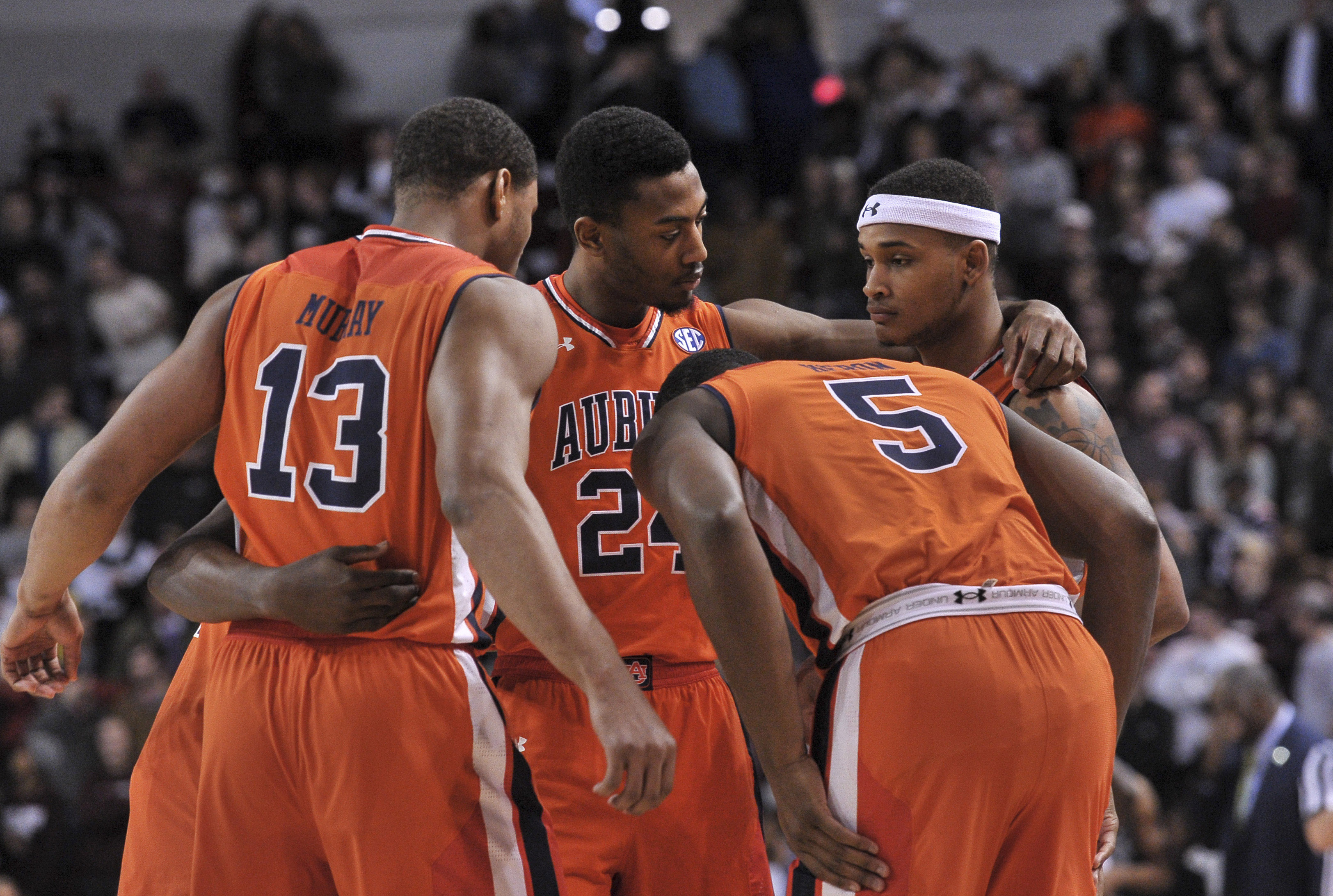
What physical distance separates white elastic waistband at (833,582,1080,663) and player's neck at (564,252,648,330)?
5.10ft

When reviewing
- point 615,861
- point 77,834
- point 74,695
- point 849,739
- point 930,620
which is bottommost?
point 77,834

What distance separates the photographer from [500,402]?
335cm

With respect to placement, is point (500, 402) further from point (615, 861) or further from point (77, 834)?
point (77, 834)

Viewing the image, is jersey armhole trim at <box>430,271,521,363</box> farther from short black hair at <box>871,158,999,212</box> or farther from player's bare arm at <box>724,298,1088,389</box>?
short black hair at <box>871,158,999,212</box>

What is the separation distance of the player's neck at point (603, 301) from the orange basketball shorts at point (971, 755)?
1.60 meters

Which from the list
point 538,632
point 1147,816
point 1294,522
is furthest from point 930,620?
point 1294,522

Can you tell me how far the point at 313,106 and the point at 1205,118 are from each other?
9.48m

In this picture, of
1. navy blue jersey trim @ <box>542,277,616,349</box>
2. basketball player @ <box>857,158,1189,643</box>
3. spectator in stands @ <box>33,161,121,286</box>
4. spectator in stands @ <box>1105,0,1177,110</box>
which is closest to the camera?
basketball player @ <box>857,158,1189,643</box>

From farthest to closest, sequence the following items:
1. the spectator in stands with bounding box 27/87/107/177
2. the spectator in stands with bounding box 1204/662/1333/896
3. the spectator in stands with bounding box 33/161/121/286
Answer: the spectator in stands with bounding box 27/87/107/177, the spectator in stands with bounding box 33/161/121/286, the spectator in stands with bounding box 1204/662/1333/896

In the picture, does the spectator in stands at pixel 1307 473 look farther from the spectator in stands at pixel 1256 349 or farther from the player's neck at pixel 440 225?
the player's neck at pixel 440 225

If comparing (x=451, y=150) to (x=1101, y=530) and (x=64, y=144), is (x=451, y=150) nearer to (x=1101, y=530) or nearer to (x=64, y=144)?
(x=1101, y=530)

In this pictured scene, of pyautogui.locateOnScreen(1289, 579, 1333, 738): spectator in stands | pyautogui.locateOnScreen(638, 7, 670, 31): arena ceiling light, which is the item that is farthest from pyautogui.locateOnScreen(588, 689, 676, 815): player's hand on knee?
pyautogui.locateOnScreen(638, 7, 670, 31): arena ceiling light

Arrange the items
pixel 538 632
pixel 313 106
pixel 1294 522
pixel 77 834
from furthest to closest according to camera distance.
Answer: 1. pixel 313 106
2. pixel 1294 522
3. pixel 77 834
4. pixel 538 632

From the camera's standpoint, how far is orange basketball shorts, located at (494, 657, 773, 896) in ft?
13.9
